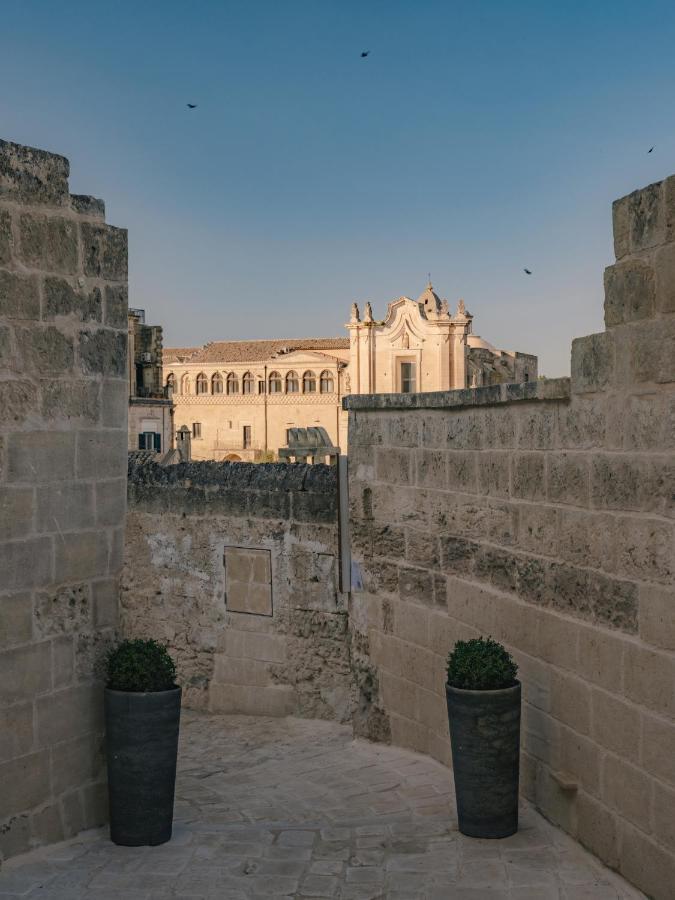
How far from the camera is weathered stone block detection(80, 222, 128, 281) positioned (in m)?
5.61

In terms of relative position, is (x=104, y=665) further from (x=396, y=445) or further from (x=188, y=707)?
(x=188, y=707)

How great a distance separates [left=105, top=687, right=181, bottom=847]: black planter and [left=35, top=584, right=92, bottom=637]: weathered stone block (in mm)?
412

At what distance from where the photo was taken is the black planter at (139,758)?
5.36 metres

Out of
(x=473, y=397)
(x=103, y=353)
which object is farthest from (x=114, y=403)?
(x=473, y=397)

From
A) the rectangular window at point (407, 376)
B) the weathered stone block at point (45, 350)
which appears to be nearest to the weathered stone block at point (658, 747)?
the weathered stone block at point (45, 350)

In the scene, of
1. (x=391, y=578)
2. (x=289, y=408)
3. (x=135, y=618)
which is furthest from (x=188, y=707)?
(x=289, y=408)

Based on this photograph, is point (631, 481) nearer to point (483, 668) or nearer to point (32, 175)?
point (483, 668)

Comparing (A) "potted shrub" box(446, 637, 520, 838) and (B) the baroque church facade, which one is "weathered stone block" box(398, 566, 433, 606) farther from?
(B) the baroque church facade

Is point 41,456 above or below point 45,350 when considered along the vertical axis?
below

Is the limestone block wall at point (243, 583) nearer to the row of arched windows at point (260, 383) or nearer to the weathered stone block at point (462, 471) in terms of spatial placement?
the weathered stone block at point (462, 471)

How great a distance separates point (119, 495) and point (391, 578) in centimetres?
247

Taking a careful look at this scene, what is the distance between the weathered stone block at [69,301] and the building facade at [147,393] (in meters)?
43.4

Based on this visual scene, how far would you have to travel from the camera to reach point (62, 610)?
5461 millimetres

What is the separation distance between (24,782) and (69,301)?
255 cm
